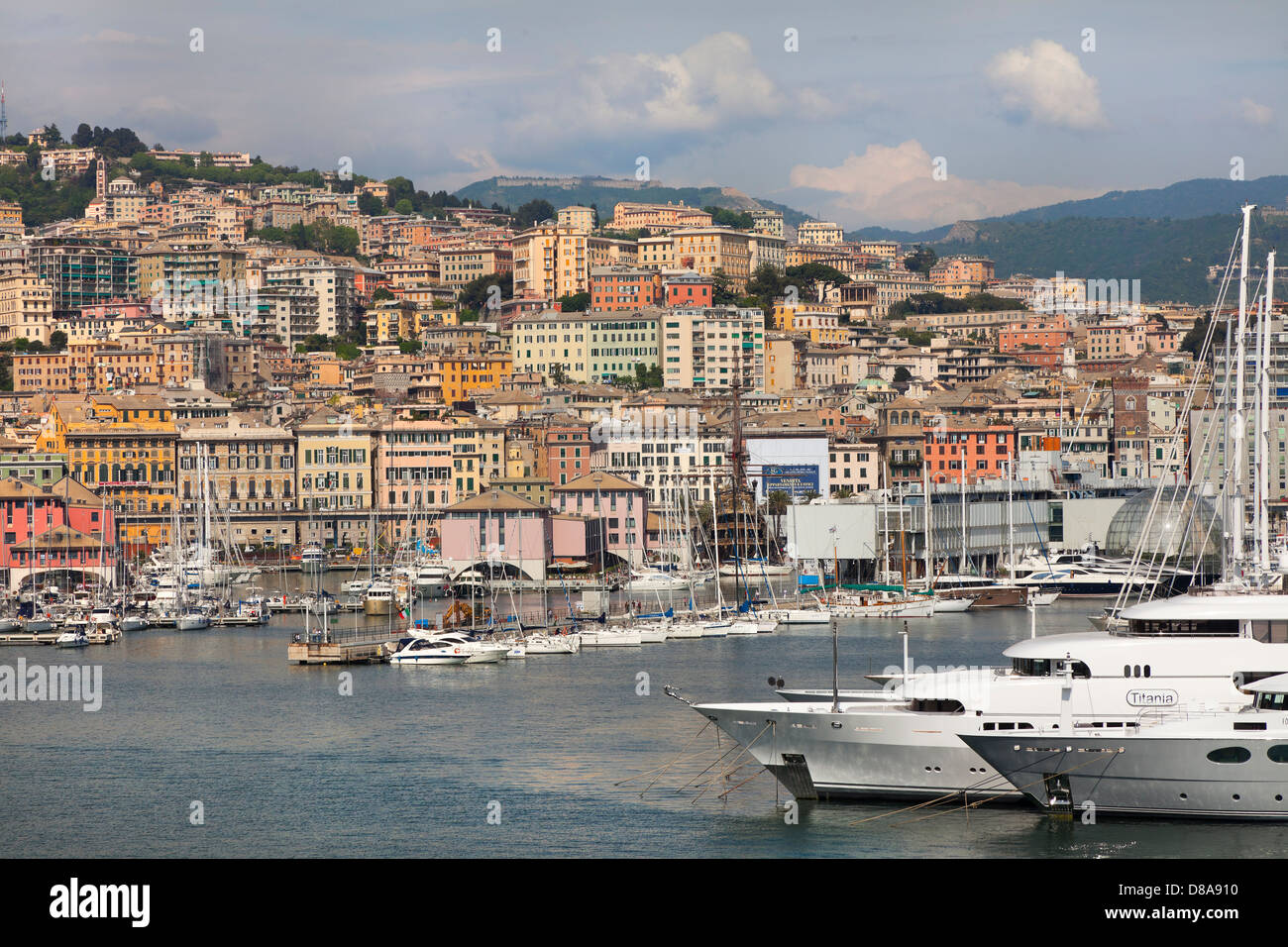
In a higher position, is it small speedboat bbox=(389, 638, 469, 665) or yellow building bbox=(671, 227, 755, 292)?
yellow building bbox=(671, 227, 755, 292)

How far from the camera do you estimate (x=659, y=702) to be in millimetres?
25891

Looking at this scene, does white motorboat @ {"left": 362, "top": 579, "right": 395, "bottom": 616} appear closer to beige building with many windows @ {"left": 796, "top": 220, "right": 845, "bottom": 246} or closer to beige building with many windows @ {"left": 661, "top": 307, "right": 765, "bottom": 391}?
beige building with many windows @ {"left": 661, "top": 307, "right": 765, "bottom": 391}

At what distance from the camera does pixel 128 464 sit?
67.0m

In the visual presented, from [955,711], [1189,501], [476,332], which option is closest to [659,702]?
[955,711]

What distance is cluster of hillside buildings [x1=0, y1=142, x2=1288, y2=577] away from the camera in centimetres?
6669

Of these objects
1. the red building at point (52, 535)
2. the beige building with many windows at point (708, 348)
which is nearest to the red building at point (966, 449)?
the beige building with many windows at point (708, 348)

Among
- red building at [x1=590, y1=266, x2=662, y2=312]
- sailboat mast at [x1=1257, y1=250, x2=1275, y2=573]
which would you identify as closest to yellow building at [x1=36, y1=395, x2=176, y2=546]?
red building at [x1=590, y1=266, x2=662, y2=312]

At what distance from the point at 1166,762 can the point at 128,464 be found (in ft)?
185

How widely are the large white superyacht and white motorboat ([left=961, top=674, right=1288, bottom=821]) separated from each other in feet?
0.62

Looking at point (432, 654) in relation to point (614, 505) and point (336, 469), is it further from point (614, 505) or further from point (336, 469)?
point (336, 469)

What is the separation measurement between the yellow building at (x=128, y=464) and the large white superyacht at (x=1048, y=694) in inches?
2012

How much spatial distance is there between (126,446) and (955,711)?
55062 mm

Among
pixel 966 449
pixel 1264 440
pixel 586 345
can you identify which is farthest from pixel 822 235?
pixel 1264 440

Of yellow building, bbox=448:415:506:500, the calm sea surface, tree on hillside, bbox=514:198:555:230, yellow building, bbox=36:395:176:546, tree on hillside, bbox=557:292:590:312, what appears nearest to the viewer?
the calm sea surface
